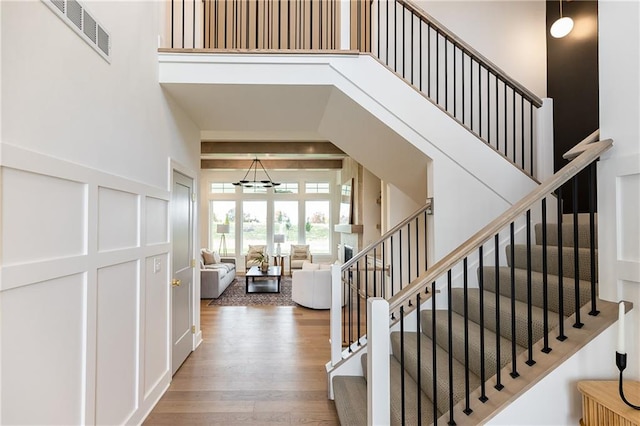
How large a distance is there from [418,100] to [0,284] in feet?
10.0

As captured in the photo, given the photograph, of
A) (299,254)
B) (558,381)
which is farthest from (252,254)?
(558,381)

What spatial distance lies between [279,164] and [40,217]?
8.38 m

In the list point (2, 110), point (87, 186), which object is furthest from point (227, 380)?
point (2, 110)

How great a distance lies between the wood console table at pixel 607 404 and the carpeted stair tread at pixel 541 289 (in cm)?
44

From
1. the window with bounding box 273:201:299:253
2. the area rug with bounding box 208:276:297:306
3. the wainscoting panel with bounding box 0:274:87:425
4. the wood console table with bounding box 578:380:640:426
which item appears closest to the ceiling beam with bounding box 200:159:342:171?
the window with bounding box 273:201:299:253

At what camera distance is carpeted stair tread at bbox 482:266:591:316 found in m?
1.94

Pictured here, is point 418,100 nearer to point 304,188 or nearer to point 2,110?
point 2,110

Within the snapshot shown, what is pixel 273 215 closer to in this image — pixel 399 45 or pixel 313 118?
pixel 313 118

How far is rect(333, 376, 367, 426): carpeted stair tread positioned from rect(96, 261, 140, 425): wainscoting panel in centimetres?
145

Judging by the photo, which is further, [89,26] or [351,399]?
[351,399]

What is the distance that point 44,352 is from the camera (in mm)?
1543

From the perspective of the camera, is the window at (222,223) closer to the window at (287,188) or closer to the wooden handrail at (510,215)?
the window at (287,188)

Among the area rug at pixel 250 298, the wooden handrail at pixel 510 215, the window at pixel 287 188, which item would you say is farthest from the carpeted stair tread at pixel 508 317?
the window at pixel 287 188

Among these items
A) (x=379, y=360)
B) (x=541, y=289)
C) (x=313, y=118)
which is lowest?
(x=379, y=360)
